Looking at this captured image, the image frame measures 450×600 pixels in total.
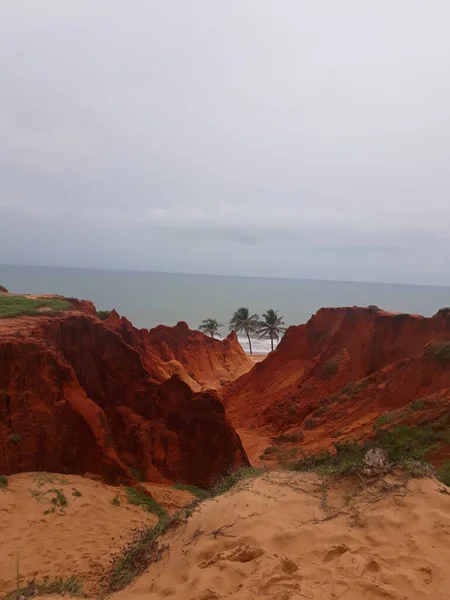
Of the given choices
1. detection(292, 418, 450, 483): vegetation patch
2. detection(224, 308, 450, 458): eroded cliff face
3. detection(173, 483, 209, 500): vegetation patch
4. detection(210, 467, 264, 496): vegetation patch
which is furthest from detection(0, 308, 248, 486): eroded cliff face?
detection(224, 308, 450, 458): eroded cliff face

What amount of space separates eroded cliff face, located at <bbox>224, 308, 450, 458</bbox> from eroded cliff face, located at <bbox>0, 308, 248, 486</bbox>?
6.26m

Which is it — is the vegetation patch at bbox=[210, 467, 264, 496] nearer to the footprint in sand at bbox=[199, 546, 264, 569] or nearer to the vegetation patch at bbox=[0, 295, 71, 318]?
the footprint in sand at bbox=[199, 546, 264, 569]

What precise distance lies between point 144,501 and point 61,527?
8.64 ft

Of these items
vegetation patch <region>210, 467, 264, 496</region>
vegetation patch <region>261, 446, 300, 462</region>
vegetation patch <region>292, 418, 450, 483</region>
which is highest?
vegetation patch <region>210, 467, 264, 496</region>

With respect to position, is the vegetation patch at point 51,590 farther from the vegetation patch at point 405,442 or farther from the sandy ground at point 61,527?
the vegetation patch at point 405,442

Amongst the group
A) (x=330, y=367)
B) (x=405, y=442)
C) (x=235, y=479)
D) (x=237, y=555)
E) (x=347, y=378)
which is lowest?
(x=347, y=378)

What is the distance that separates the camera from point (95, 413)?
11430 millimetres

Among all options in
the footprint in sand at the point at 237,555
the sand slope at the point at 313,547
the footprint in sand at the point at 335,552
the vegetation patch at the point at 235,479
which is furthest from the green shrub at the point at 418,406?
the footprint in sand at the point at 237,555

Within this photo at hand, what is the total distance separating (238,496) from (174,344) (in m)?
34.7

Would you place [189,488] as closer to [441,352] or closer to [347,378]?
[441,352]

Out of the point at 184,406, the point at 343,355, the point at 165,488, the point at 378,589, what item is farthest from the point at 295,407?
the point at 378,589

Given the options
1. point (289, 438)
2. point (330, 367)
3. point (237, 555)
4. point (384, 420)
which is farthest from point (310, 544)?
point (330, 367)

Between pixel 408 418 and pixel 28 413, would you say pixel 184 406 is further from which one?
pixel 408 418

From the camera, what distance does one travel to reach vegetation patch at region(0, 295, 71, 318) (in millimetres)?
13070
